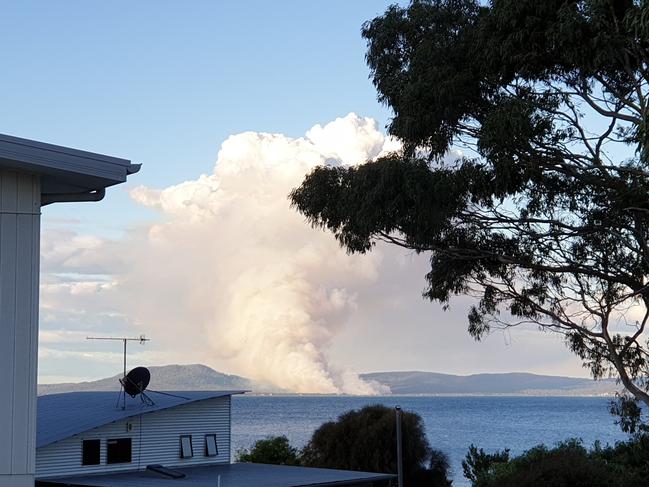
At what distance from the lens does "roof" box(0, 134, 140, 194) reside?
8.73 m

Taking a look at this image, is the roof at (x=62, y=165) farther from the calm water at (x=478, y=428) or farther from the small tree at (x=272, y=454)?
the calm water at (x=478, y=428)

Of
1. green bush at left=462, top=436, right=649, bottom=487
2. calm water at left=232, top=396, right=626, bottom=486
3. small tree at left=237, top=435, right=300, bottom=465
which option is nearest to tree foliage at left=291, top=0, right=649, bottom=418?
green bush at left=462, top=436, right=649, bottom=487

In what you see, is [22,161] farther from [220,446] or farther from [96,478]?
[220,446]

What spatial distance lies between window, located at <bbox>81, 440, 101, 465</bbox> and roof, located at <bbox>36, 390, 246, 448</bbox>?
552 millimetres

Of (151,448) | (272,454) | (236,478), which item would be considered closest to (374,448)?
(272,454)

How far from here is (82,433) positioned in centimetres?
2792

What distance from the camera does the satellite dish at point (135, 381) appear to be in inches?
1179

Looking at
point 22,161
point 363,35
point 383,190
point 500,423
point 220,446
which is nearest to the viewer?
point 22,161

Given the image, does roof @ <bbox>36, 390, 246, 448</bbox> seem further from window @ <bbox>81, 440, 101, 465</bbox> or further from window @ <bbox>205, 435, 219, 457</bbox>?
window @ <bbox>205, 435, 219, 457</bbox>

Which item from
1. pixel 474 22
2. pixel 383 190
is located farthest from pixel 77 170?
pixel 474 22

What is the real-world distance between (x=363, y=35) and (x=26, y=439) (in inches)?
675

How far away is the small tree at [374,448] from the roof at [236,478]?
1307 centimetres

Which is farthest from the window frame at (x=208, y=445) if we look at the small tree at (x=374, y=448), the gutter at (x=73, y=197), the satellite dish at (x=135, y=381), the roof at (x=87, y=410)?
the gutter at (x=73, y=197)

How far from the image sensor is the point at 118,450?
1142 inches
